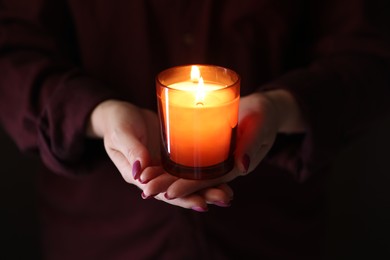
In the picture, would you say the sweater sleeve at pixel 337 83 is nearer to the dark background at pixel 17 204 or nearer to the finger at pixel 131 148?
the finger at pixel 131 148

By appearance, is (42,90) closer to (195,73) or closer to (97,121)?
(97,121)

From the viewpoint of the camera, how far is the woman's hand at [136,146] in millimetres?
614

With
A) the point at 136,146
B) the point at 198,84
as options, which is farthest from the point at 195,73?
the point at 136,146

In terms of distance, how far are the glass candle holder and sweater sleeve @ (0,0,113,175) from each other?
164 mm

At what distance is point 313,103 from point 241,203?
0.24 meters

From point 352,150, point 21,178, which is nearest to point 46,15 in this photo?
point 21,178

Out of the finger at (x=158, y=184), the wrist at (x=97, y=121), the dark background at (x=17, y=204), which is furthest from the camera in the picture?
the dark background at (x=17, y=204)

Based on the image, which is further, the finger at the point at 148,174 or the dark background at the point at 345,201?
the dark background at the point at 345,201

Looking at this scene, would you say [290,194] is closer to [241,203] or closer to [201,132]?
[241,203]

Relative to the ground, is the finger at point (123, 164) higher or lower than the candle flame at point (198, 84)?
lower

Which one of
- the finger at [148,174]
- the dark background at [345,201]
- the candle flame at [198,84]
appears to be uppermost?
the candle flame at [198,84]

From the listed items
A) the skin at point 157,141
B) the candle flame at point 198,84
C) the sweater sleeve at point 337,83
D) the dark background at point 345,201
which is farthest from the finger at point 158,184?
the dark background at point 345,201

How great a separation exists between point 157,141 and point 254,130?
0.16 meters

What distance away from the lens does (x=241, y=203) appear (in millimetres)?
927
